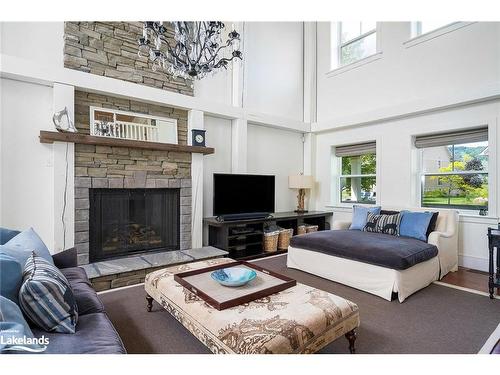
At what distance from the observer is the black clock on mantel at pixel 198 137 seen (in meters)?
3.99

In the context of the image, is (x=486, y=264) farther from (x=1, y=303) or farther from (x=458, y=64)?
(x=1, y=303)

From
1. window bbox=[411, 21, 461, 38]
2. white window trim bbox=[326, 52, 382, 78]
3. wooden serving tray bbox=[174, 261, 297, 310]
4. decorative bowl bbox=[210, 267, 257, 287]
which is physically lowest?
wooden serving tray bbox=[174, 261, 297, 310]

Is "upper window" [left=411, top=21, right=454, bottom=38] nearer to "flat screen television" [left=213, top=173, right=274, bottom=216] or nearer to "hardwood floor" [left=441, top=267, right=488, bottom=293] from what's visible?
"flat screen television" [left=213, top=173, right=274, bottom=216]

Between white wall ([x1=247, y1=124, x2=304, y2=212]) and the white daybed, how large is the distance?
1.84 m

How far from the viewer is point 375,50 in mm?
4730

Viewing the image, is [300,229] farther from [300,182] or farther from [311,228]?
[300,182]

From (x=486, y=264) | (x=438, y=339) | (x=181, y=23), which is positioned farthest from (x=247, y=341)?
(x=486, y=264)

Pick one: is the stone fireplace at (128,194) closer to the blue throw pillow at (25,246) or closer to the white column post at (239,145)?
the white column post at (239,145)

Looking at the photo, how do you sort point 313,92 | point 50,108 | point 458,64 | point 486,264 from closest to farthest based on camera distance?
1. point 50,108
2. point 486,264
3. point 458,64
4. point 313,92

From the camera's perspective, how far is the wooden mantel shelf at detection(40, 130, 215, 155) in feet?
9.52

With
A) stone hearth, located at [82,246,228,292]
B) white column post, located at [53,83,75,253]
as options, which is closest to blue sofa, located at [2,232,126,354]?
stone hearth, located at [82,246,228,292]

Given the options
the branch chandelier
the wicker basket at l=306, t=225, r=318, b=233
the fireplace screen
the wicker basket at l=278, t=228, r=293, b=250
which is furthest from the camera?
the wicker basket at l=306, t=225, r=318, b=233

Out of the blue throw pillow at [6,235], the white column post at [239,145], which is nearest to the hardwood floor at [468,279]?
the white column post at [239,145]

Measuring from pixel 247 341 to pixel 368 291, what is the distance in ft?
6.30
